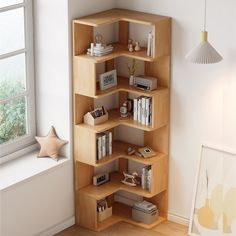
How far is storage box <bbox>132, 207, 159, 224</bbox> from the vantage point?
6.17 meters

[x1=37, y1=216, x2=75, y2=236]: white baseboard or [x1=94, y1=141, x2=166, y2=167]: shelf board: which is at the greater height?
[x1=94, y1=141, x2=166, y2=167]: shelf board

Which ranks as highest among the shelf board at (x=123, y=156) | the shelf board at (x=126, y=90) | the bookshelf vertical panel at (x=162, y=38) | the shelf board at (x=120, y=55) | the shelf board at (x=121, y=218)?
the bookshelf vertical panel at (x=162, y=38)

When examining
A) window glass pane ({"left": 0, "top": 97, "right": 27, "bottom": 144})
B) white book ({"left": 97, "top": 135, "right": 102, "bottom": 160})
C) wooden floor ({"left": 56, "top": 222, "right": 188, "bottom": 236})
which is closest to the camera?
window glass pane ({"left": 0, "top": 97, "right": 27, "bottom": 144})

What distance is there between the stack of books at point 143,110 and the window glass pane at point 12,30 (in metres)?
1.03

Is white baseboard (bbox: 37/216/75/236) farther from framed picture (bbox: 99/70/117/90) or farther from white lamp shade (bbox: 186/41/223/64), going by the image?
white lamp shade (bbox: 186/41/223/64)

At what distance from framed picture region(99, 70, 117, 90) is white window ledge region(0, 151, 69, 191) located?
677mm

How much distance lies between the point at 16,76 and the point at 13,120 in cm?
35

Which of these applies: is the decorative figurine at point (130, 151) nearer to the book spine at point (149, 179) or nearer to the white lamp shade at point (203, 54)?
the book spine at point (149, 179)

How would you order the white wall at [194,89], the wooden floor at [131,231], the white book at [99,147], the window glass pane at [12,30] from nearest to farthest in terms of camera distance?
the white wall at [194,89]
the window glass pane at [12,30]
the white book at [99,147]
the wooden floor at [131,231]

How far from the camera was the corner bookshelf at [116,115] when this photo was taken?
5758 millimetres

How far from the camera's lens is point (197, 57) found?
520 centimetres

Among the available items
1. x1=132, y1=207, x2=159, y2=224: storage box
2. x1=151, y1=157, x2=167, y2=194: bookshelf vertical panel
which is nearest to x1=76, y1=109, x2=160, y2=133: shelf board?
x1=151, y1=157, x2=167, y2=194: bookshelf vertical panel

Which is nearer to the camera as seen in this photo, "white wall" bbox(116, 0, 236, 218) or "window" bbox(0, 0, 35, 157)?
"white wall" bbox(116, 0, 236, 218)

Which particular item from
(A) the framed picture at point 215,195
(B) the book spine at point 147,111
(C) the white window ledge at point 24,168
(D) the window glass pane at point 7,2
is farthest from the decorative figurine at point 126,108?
(D) the window glass pane at point 7,2
